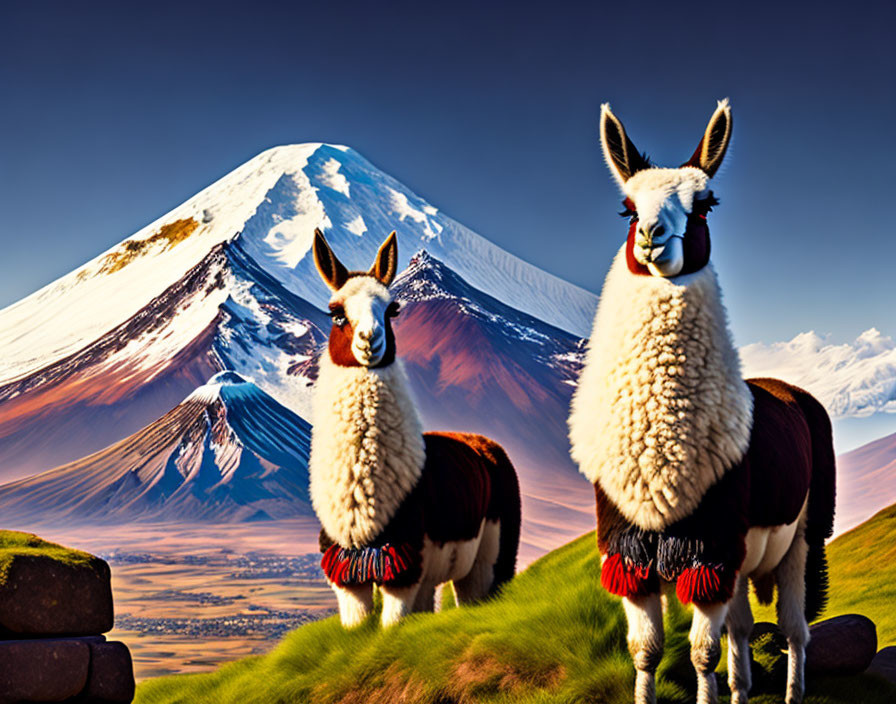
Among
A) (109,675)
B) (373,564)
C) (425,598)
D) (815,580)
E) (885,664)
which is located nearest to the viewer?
(815,580)

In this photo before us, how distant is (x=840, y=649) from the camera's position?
621 centimetres

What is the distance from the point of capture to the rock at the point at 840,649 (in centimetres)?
617

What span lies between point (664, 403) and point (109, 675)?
13.5 ft

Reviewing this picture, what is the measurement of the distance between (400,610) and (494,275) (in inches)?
1499

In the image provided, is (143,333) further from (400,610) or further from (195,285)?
(400,610)

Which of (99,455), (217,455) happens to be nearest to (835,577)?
(217,455)

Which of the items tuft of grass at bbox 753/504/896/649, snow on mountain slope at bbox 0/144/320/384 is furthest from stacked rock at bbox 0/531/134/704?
snow on mountain slope at bbox 0/144/320/384

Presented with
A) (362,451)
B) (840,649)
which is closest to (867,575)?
(840,649)

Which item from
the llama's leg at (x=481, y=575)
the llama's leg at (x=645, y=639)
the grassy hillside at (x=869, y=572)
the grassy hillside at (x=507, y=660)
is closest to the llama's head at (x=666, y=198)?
the llama's leg at (x=645, y=639)

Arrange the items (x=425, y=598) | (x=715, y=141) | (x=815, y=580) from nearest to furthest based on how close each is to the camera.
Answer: (x=715, y=141)
(x=815, y=580)
(x=425, y=598)

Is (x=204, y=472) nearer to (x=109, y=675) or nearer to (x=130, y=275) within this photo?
(x=130, y=275)

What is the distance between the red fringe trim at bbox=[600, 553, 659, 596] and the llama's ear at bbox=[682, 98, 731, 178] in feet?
6.80

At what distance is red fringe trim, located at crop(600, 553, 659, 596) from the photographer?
4.75 m

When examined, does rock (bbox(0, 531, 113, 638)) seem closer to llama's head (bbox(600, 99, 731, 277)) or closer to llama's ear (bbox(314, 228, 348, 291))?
llama's ear (bbox(314, 228, 348, 291))
